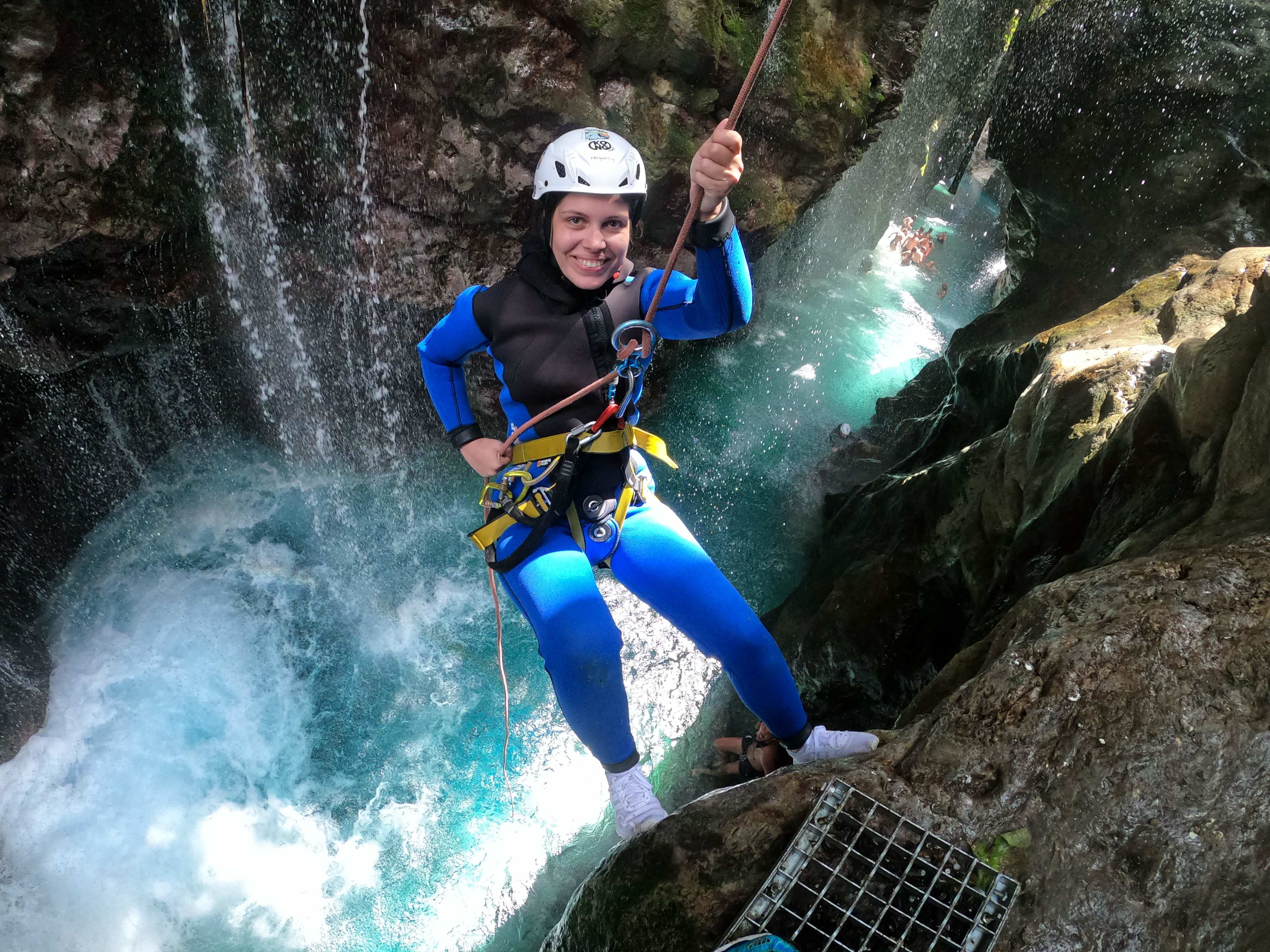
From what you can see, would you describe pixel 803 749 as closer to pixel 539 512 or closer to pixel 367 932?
pixel 539 512

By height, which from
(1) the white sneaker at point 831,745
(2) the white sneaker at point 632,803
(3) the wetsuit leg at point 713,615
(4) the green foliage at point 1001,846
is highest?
(3) the wetsuit leg at point 713,615

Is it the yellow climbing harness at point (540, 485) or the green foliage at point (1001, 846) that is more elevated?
the yellow climbing harness at point (540, 485)

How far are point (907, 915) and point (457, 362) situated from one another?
99.2 inches

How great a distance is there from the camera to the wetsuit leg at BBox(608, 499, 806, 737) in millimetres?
2598

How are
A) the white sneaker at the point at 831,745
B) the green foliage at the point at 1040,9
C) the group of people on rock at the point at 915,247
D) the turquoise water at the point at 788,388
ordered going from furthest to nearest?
the group of people on rock at the point at 915,247, the green foliage at the point at 1040,9, the turquoise water at the point at 788,388, the white sneaker at the point at 831,745

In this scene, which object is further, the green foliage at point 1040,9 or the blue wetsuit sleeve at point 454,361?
the green foliage at point 1040,9

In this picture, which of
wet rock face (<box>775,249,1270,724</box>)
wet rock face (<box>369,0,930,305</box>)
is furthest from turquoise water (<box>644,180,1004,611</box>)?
wet rock face (<box>369,0,930,305</box>)

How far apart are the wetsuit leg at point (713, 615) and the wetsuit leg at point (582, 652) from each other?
0.22 m

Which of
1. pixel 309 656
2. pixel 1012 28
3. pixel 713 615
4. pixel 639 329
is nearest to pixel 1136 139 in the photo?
pixel 1012 28

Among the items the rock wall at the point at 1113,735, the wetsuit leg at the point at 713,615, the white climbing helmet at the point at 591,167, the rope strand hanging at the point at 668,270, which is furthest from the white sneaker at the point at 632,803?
the white climbing helmet at the point at 591,167

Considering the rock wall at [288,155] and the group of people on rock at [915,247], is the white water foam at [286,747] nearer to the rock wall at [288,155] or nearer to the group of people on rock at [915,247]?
the rock wall at [288,155]

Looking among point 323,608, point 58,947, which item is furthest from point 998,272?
point 58,947

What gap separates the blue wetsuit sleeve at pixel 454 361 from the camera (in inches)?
121

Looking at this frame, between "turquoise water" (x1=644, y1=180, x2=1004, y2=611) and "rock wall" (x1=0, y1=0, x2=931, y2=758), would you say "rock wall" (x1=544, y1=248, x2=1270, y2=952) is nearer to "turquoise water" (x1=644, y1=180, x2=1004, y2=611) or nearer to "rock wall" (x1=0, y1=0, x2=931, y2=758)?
"turquoise water" (x1=644, y1=180, x2=1004, y2=611)
